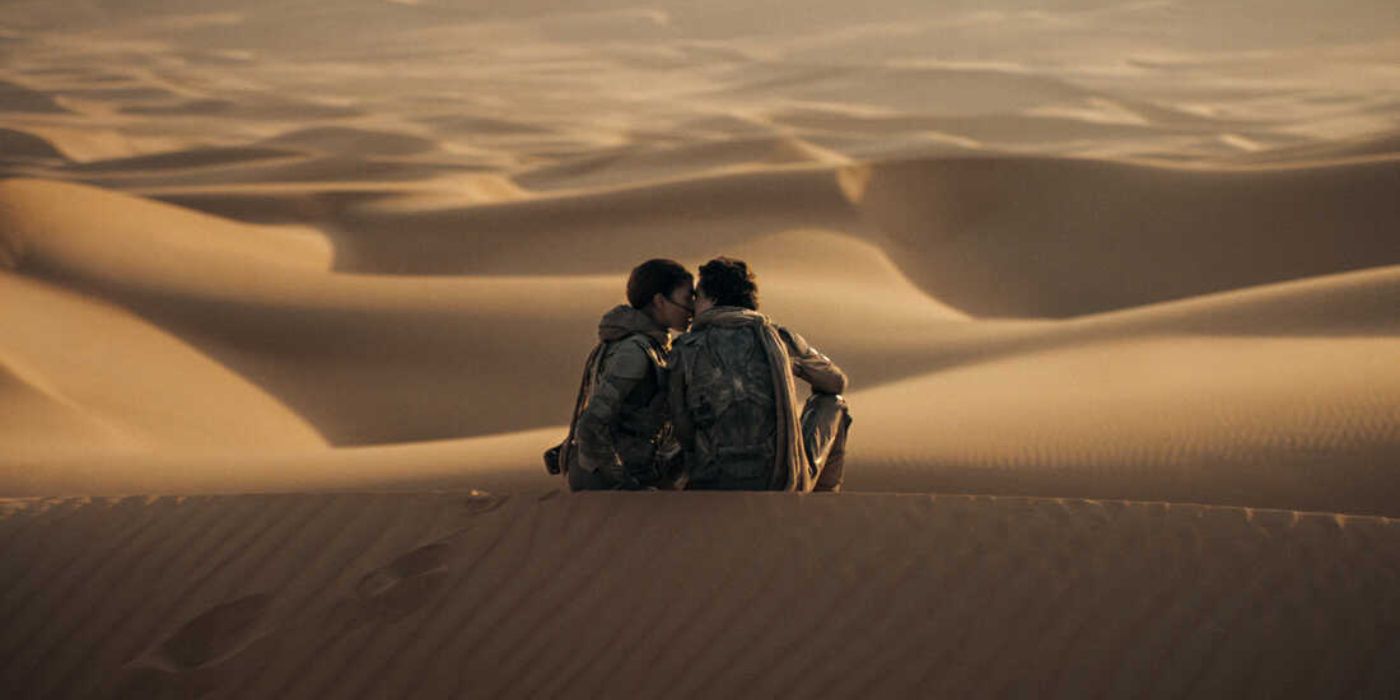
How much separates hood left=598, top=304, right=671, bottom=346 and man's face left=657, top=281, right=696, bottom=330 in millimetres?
81

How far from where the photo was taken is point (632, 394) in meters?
5.43

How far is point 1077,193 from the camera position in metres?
23.6

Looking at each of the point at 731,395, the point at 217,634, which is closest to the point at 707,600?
the point at 731,395

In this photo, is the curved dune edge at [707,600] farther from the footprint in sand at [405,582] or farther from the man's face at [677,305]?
the man's face at [677,305]

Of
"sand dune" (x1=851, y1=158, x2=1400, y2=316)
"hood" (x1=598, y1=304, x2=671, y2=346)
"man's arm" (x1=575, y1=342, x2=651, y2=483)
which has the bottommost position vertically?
"sand dune" (x1=851, y1=158, x2=1400, y2=316)

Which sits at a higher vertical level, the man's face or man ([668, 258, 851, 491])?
the man's face

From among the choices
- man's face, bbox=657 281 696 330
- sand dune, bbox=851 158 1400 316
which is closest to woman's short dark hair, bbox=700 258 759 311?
man's face, bbox=657 281 696 330

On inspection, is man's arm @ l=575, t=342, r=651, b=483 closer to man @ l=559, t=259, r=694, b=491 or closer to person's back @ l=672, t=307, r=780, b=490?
man @ l=559, t=259, r=694, b=491

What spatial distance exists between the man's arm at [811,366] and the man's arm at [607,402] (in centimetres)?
57

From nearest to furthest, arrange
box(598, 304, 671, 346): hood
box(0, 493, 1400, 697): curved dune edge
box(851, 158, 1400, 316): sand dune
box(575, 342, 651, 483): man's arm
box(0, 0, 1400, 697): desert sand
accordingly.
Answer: box(0, 493, 1400, 697): curved dune edge
box(0, 0, 1400, 697): desert sand
box(575, 342, 651, 483): man's arm
box(598, 304, 671, 346): hood
box(851, 158, 1400, 316): sand dune

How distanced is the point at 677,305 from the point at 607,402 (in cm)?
54

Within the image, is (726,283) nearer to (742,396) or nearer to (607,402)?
(742,396)

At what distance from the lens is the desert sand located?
4793 mm

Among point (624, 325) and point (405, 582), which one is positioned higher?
point (624, 325)
